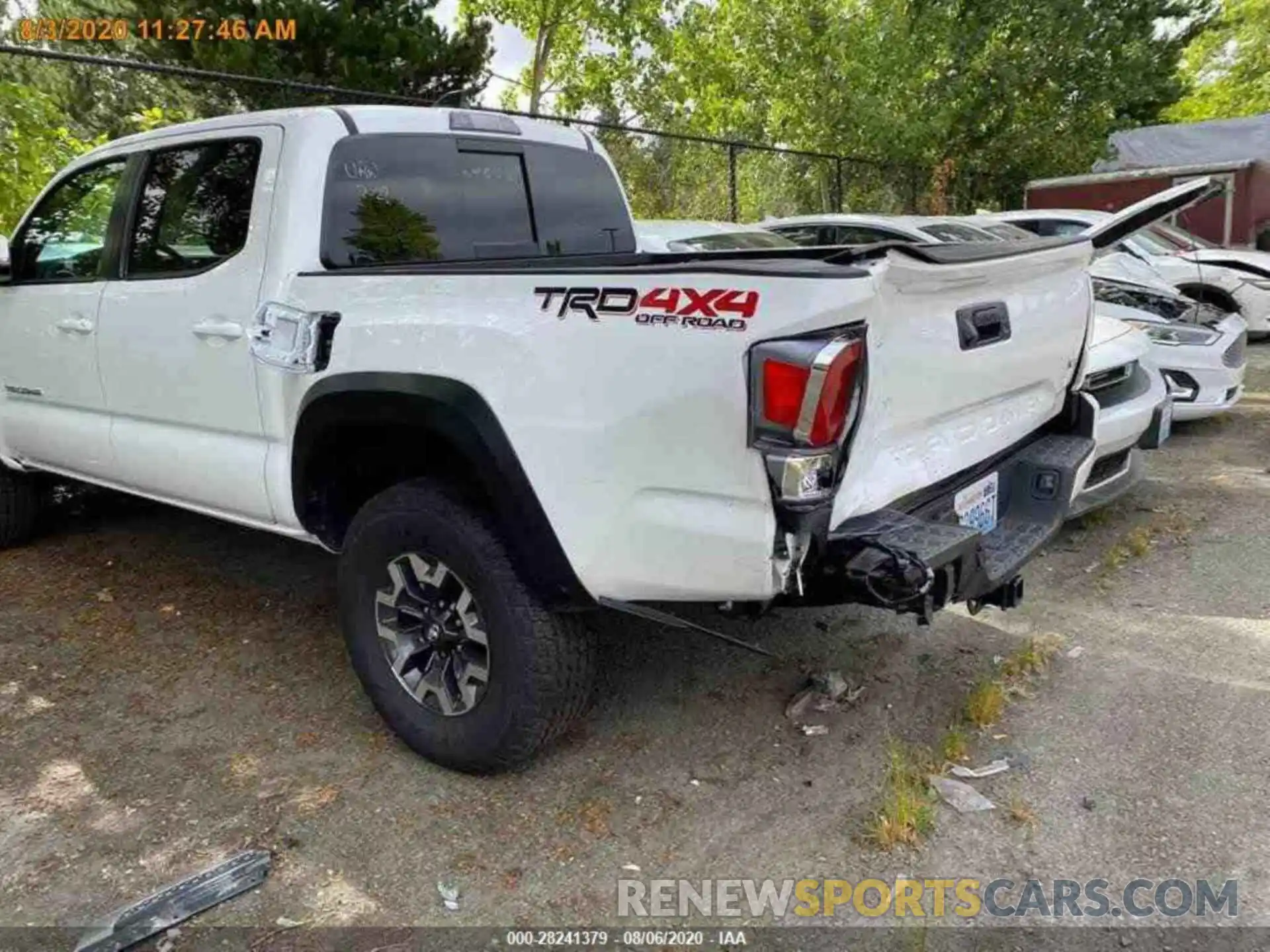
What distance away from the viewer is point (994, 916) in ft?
7.46

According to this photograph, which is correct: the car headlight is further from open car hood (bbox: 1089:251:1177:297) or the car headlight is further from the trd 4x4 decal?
the trd 4x4 decal

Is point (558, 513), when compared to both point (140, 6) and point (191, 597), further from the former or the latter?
point (140, 6)

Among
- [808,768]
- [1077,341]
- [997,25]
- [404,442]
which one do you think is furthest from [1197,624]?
[997,25]

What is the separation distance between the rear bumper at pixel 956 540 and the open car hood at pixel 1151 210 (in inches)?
30.0

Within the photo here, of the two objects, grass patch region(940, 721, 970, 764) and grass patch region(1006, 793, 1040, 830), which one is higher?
grass patch region(940, 721, 970, 764)

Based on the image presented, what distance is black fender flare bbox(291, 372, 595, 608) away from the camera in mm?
2449

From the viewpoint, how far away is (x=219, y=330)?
314 centimetres

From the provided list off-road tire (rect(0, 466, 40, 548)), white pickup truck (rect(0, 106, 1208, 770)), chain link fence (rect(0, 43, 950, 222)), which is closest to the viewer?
white pickup truck (rect(0, 106, 1208, 770))

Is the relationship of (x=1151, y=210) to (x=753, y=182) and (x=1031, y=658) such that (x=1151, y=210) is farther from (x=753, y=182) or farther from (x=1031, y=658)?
(x=753, y=182)

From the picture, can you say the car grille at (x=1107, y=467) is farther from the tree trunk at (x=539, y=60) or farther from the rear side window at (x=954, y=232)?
the tree trunk at (x=539, y=60)

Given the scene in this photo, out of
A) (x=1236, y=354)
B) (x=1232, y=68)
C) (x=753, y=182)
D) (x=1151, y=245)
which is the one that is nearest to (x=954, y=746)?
(x=1236, y=354)

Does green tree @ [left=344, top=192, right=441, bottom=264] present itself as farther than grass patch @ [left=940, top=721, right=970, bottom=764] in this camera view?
Yes

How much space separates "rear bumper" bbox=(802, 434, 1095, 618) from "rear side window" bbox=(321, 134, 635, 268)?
6.07 ft

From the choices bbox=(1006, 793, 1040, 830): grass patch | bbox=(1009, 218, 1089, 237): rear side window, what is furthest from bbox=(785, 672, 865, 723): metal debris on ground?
bbox=(1009, 218, 1089, 237): rear side window
